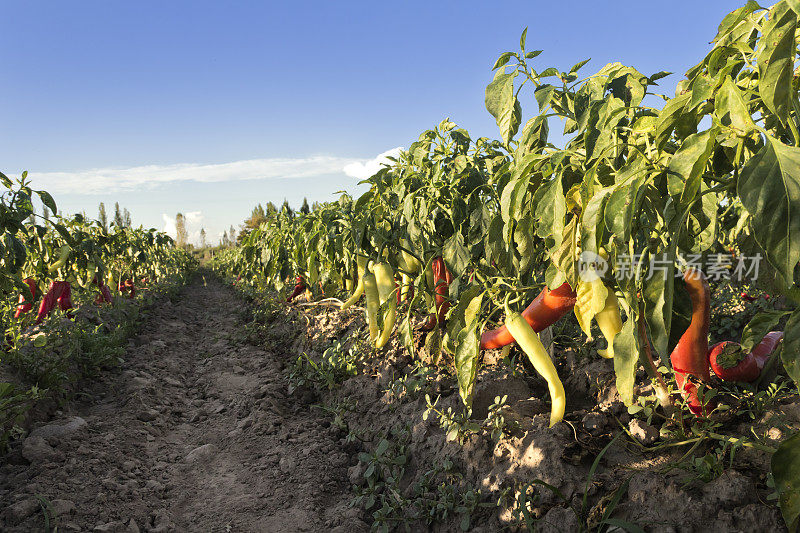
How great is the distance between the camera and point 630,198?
1054 millimetres

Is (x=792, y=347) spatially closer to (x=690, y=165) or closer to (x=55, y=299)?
(x=690, y=165)

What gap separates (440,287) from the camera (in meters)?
2.61

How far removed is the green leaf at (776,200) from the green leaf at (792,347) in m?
0.14

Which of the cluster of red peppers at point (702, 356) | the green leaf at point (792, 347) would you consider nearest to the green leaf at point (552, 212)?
the cluster of red peppers at point (702, 356)

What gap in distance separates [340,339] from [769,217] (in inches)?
125

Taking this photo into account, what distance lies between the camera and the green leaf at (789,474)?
1016 mm

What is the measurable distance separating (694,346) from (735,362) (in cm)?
21

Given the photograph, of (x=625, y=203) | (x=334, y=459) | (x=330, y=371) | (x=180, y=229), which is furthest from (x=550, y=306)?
(x=180, y=229)

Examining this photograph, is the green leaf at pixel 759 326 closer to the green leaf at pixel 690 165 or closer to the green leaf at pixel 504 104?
the green leaf at pixel 690 165

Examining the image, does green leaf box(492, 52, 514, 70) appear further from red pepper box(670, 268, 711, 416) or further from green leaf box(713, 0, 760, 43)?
red pepper box(670, 268, 711, 416)

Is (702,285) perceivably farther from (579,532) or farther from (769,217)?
(579,532)

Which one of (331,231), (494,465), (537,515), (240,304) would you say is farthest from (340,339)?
(240,304)

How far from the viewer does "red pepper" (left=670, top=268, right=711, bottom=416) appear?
55.5 inches

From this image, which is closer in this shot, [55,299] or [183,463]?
[183,463]
